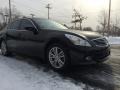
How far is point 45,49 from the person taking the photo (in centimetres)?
619

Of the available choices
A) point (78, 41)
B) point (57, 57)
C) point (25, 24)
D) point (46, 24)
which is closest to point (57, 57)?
point (57, 57)

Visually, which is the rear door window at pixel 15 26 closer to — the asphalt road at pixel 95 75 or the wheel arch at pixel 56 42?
the asphalt road at pixel 95 75

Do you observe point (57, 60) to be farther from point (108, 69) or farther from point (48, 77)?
point (108, 69)

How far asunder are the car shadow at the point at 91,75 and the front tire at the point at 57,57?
0.20m

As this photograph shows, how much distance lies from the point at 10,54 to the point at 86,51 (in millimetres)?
4057

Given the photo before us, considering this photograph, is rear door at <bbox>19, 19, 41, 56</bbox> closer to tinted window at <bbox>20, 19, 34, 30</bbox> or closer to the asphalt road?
tinted window at <bbox>20, 19, 34, 30</bbox>

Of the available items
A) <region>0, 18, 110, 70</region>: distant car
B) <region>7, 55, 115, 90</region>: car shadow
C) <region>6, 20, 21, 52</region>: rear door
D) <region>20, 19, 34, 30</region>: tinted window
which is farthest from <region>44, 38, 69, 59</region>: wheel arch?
<region>6, 20, 21, 52</region>: rear door

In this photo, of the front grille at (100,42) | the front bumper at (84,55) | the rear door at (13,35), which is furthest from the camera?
the rear door at (13,35)

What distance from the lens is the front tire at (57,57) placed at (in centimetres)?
564

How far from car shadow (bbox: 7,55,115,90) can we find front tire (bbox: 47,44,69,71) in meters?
0.20

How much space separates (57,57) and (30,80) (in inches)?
46.0

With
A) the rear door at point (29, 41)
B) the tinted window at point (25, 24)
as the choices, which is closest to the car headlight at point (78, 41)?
the rear door at point (29, 41)

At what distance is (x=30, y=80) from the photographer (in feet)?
16.4

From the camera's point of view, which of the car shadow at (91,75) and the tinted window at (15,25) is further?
the tinted window at (15,25)
